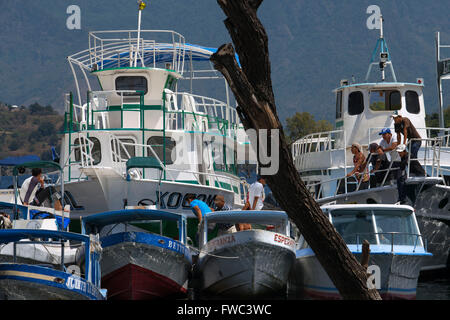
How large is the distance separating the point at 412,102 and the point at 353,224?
1122 cm

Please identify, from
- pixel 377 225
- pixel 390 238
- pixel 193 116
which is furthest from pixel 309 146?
pixel 390 238

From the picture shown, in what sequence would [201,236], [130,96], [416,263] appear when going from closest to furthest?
[416,263], [201,236], [130,96]

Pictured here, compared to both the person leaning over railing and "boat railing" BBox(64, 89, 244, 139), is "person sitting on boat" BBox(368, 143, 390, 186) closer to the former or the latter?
the person leaning over railing

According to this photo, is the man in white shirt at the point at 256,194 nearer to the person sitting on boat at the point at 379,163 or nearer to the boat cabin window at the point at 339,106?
the person sitting on boat at the point at 379,163

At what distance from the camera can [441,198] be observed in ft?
69.4

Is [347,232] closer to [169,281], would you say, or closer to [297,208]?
[169,281]

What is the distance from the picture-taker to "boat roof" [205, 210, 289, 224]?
17.4 m

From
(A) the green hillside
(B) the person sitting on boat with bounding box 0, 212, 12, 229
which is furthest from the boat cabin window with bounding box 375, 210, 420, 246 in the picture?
(A) the green hillside

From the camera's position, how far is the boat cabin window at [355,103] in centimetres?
2820

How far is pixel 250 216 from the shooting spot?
17.5 meters

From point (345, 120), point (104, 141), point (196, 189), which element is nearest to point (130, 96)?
point (104, 141)

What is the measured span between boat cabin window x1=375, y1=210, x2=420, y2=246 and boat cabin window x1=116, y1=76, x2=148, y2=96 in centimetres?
1137

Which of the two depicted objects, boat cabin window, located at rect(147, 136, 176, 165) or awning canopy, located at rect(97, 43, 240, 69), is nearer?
boat cabin window, located at rect(147, 136, 176, 165)

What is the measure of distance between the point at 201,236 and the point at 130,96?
946cm
